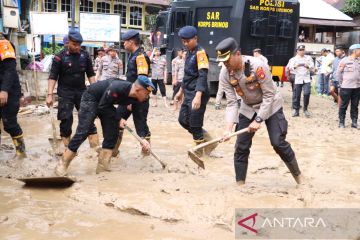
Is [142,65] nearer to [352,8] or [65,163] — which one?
[65,163]

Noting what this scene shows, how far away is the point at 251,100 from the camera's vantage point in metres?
4.59

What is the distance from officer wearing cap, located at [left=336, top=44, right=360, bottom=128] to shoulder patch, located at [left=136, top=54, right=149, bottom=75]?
16.9 feet

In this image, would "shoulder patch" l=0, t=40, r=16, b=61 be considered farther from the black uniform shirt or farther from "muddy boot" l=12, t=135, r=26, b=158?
"muddy boot" l=12, t=135, r=26, b=158

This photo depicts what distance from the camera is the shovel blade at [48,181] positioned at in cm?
491

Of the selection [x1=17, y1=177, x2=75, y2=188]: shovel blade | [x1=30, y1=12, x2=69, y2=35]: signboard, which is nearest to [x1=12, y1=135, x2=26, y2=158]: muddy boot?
[x1=17, y1=177, x2=75, y2=188]: shovel blade

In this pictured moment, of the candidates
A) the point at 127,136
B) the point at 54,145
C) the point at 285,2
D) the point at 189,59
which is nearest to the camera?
the point at 189,59

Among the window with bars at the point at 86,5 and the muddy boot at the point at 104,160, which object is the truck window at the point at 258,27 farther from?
the window with bars at the point at 86,5

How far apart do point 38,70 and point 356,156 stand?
8.16 metres

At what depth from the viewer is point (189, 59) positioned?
6.19 metres

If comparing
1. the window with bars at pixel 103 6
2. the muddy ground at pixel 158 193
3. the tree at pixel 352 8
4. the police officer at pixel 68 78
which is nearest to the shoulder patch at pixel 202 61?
the muddy ground at pixel 158 193

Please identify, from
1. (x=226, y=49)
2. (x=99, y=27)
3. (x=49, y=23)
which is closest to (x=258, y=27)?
(x=99, y=27)

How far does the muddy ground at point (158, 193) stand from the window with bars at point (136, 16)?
23.7 metres

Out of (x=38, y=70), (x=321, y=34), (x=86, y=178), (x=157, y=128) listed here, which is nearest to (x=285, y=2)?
(x=157, y=128)

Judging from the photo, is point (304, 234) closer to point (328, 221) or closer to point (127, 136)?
point (328, 221)
